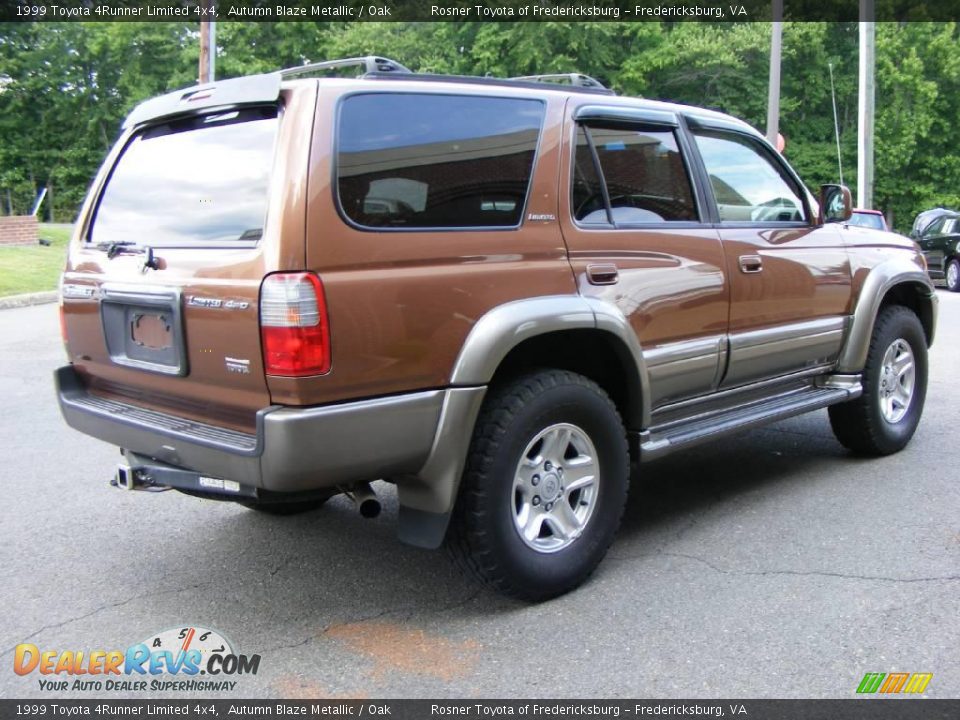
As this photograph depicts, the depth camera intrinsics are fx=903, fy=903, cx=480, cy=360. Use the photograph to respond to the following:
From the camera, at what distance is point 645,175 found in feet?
13.2

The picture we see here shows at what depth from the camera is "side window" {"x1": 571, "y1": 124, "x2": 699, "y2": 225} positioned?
3711 millimetres

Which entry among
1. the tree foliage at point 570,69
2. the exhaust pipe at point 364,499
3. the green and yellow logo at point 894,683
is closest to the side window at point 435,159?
the exhaust pipe at point 364,499

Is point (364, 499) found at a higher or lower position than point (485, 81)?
lower

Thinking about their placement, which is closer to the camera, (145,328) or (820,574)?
(145,328)

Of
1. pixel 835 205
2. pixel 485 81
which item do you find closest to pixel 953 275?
pixel 835 205

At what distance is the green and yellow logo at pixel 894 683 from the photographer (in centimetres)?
282

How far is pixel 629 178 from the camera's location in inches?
154

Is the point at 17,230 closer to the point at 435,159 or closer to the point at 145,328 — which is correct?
the point at 145,328

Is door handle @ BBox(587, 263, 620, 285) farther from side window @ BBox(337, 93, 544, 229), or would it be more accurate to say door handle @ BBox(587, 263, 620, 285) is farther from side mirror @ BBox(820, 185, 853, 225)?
side mirror @ BBox(820, 185, 853, 225)

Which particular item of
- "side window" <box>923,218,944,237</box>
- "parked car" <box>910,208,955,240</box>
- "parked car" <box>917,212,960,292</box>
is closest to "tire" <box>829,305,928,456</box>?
"parked car" <box>917,212,960,292</box>

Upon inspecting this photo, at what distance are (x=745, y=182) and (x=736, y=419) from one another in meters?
1.23

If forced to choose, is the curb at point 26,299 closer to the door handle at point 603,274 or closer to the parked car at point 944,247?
the door handle at point 603,274
